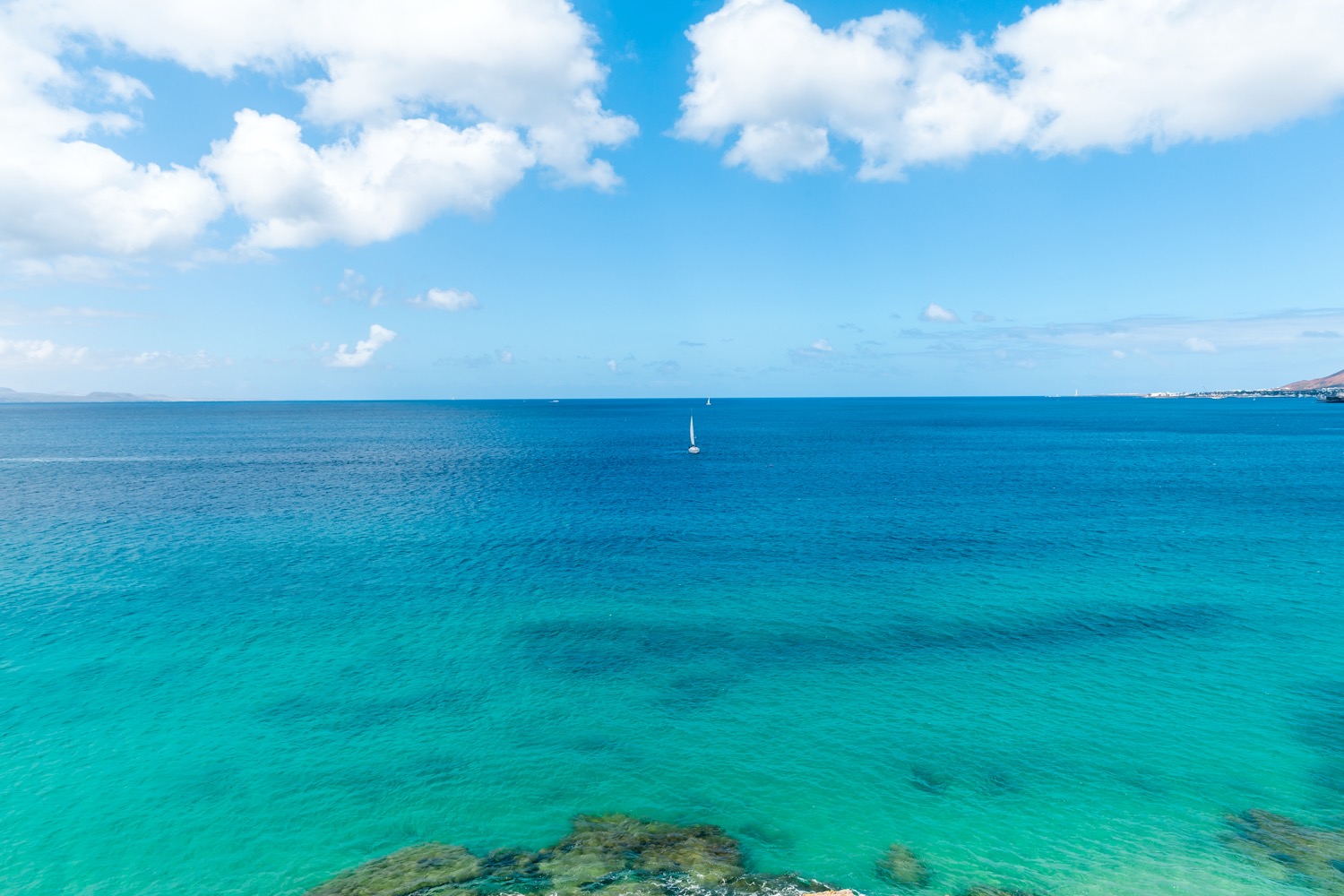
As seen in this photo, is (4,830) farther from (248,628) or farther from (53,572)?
(53,572)

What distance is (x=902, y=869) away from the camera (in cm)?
2397

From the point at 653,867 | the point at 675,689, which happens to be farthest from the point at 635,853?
the point at 675,689

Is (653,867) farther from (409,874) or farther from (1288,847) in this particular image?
(1288,847)

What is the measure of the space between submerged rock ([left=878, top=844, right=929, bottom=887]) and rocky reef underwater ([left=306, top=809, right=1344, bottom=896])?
0.03 metres

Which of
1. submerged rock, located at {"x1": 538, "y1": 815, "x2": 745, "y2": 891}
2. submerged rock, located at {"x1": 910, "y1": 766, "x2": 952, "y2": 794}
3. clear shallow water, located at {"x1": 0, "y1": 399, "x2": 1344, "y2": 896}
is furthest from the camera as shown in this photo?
submerged rock, located at {"x1": 910, "y1": 766, "x2": 952, "y2": 794}

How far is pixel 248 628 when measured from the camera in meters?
45.5

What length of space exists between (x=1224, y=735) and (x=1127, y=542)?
38.8 m

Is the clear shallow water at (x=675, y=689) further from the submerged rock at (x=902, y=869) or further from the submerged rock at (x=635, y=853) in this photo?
the submerged rock at (x=635, y=853)

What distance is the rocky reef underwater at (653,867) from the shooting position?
22.6 meters

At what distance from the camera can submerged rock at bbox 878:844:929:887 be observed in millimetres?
23352

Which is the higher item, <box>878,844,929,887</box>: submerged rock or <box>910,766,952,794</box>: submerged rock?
<box>910,766,952,794</box>: submerged rock

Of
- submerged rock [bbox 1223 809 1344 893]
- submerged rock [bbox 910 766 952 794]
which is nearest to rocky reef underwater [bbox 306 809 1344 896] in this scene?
submerged rock [bbox 1223 809 1344 893]

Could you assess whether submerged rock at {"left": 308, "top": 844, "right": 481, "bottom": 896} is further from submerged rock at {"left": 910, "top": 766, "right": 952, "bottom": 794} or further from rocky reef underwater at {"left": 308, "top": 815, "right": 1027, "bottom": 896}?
submerged rock at {"left": 910, "top": 766, "right": 952, "bottom": 794}

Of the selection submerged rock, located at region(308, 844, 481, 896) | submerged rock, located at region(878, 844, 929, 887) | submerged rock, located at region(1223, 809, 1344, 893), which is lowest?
submerged rock, located at region(878, 844, 929, 887)
